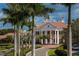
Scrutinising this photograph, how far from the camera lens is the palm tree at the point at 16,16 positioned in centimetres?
308

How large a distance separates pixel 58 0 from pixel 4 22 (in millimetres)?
658

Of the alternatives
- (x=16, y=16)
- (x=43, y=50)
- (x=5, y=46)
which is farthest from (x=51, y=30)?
(x=5, y=46)

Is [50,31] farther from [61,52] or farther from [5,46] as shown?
[5,46]

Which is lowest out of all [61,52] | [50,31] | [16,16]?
[61,52]

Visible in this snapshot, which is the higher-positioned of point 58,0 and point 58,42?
point 58,0

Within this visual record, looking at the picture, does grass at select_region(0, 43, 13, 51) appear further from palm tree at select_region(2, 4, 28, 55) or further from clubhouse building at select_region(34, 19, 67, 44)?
Result: clubhouse building at select_region(34, 19, 67, 44)

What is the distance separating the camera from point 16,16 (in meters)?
3.09

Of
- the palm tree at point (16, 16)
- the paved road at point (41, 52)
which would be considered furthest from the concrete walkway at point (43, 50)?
the palm tree at point (16, 16)

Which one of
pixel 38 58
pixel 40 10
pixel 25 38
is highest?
pixel 40 10

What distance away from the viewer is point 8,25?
3078 millimetres

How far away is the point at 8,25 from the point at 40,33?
0.37 metres

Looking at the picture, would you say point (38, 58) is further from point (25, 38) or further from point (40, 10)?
point (40, 10)

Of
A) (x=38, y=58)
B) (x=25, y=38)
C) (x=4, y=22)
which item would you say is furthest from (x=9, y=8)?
(x=38, y=58)

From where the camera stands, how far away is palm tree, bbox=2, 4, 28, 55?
3083 mm
